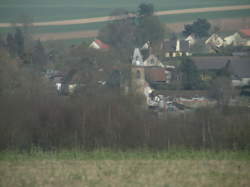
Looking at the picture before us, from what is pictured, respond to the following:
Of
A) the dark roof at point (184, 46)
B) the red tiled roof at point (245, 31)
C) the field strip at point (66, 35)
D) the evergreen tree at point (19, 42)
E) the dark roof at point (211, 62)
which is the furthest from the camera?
the field strip at point (66, 35)

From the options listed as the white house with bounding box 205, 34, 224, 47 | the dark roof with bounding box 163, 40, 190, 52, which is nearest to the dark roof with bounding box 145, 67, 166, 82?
the dark roof with bounding box 163, 40, 190, 52

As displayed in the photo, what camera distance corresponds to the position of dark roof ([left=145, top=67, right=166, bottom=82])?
2795cm

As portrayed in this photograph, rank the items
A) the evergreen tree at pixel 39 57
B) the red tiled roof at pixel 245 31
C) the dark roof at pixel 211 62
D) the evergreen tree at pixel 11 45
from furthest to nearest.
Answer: the red tiled roof at pixel 245 31 → the evergreen tree at pixel 11 45 → the evergreen tree at pixel 39 57 → the dark roof at pixel 211 62

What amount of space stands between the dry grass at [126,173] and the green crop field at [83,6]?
30.4 m

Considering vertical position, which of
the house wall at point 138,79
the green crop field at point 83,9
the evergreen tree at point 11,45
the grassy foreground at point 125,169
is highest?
the green crop field at point 83,9

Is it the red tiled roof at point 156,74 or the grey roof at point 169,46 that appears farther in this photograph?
the grey roof at point 169,46

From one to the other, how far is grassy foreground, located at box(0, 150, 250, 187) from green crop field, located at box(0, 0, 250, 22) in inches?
1149

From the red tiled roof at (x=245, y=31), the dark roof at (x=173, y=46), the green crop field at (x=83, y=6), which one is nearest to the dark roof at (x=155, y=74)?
the dark roof at (x=173, y=46)

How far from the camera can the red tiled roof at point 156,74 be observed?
2797cm

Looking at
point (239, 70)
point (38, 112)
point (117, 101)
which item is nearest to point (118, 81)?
point (239, 70)

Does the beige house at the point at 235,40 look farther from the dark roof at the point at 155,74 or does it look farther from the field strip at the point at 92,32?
the dark roof at the point at 155,74

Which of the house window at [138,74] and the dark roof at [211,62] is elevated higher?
the dark roof at [211,62]

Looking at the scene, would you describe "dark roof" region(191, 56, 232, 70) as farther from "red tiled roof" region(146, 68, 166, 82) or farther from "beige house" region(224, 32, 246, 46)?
"beige house" region(224, 32, 246, 46)

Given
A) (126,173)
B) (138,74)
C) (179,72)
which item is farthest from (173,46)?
(126,173)
